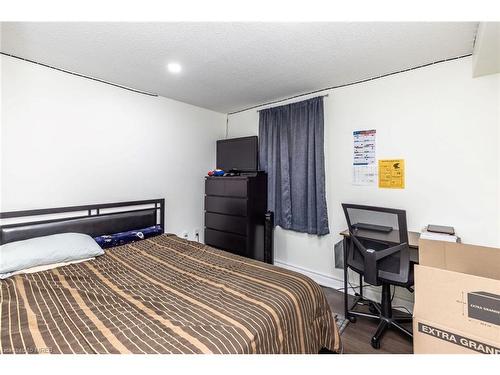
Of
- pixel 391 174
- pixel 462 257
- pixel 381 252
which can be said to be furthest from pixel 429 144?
pixel 462 257

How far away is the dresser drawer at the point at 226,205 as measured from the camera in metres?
3.21

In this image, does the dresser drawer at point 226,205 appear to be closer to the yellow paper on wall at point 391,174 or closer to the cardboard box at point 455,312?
the yellow paper on wall at point 391,174

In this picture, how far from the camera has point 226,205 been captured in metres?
3.38

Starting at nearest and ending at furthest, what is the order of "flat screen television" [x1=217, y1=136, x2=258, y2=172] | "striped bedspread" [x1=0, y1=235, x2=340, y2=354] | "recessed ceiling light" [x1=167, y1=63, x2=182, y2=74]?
"striped bedspread" [x1=0, y1=235, x2=340, y2=354] < "recessed ceiling light" [x1=167, y1=63, x2=182, y2=74] < "flat screen television" [x1=217, y1=136, x2=258, y2=172]

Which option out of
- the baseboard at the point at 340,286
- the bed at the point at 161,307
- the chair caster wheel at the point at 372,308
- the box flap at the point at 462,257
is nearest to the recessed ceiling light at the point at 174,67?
the bed at the point at 161,307

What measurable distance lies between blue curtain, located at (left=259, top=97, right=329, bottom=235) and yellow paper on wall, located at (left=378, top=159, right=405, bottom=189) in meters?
0.63

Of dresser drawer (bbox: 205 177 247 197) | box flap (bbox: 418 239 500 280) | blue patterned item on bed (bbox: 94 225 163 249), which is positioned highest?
dresser drawer (bbox: 205 177 247 197)

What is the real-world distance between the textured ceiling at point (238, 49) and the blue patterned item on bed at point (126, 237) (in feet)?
5.57

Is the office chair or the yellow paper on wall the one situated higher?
the yellow paper on wall

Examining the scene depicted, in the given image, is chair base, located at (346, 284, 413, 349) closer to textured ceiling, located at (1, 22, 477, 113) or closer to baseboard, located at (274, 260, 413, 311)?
baseboard, located at (274, 260, 413, 311)

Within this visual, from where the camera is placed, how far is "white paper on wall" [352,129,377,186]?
103 inches

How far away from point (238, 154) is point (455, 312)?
3016 mm

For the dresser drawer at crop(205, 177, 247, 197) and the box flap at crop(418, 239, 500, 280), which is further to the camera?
the dresser drawer at crop(205, 177, 247, 197)

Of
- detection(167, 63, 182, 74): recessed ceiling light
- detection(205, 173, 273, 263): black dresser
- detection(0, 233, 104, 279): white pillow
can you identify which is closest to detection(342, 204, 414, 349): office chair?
detection(205, 173, 273, 263): black dresser
